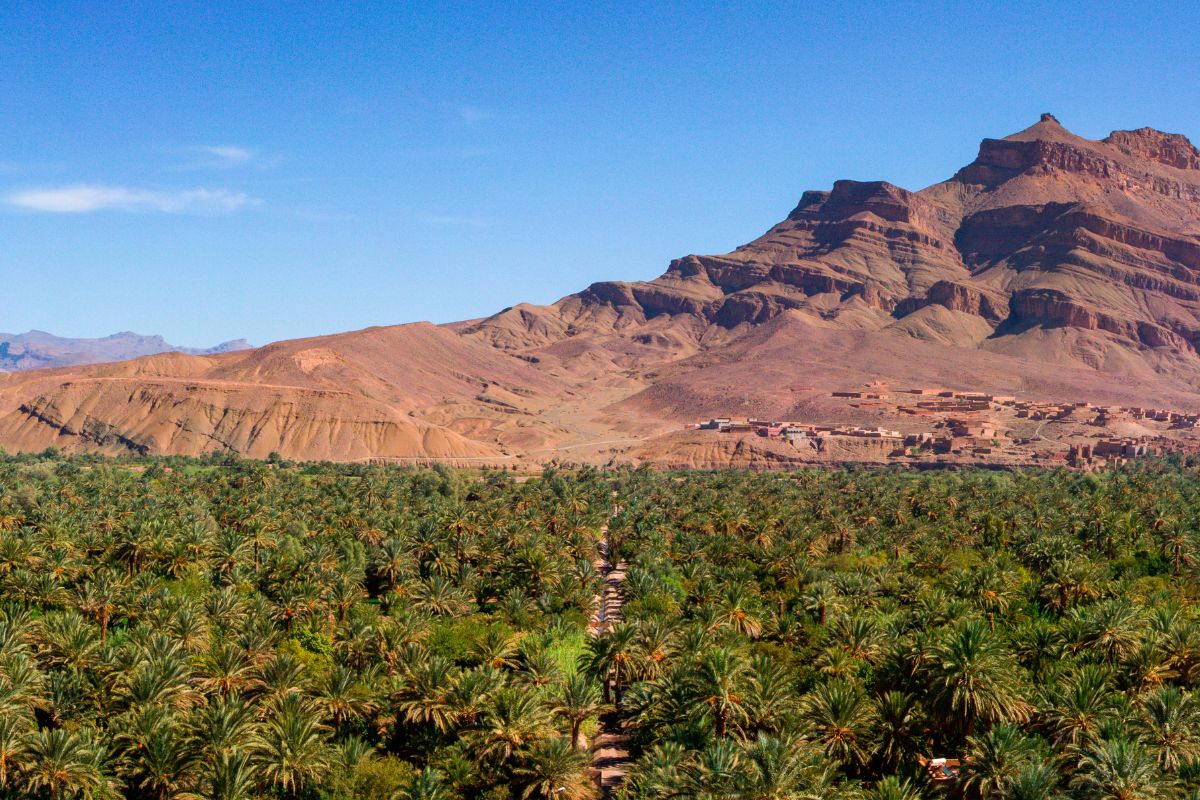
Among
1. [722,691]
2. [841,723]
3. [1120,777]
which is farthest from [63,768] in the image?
[1120,777]

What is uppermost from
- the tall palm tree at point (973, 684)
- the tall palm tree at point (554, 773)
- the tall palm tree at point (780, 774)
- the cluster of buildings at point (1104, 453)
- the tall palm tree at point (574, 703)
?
the cluster of buildings at point (1104, 453)

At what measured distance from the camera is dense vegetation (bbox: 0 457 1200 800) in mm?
31109

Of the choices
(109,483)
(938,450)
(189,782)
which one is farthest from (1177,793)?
(938,450)

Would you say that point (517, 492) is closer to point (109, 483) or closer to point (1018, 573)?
point (109, 483)

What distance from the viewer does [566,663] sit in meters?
50.0

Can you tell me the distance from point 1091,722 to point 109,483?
97886 millimetres

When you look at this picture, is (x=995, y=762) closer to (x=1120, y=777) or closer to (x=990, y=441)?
(x=1120, y=777)

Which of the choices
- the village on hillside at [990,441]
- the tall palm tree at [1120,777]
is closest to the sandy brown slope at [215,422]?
the village on hillside at [990,441]

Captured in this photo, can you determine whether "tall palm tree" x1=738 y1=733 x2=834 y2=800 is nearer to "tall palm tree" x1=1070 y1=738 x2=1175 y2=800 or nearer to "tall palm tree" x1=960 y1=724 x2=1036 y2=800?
"tall palm tree" x1=960 y1=724 x2=1036 y2=800

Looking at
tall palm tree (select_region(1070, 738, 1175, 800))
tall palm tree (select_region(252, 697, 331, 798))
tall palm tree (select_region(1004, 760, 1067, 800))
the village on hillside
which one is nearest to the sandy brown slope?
the village on hillside

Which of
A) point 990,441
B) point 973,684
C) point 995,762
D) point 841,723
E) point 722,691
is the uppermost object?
point 990,441

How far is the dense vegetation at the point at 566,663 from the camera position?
31109 millimetres

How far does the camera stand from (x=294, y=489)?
347 ft

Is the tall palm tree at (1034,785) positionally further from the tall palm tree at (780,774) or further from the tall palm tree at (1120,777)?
the tall palm tree at (780,774)
